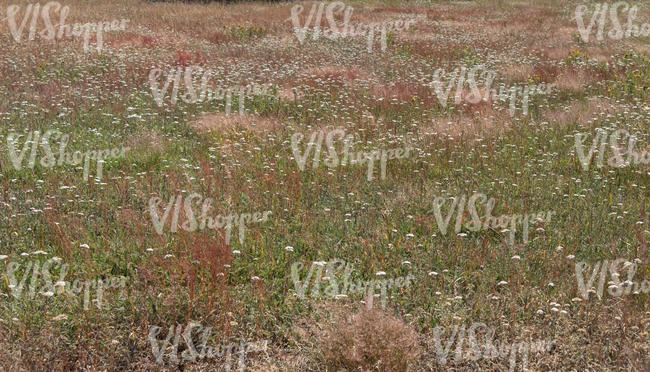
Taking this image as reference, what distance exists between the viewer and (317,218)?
22.2 ft

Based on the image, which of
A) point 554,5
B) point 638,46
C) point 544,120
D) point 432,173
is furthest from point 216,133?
point 554,5

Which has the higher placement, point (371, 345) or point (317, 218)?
point (317, 218)

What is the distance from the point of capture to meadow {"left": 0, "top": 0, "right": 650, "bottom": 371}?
4.57 m

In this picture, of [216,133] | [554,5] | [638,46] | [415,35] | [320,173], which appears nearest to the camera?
[320,173]

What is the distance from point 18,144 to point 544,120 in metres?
9.75

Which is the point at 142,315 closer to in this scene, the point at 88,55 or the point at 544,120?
Result: the point at 544,120

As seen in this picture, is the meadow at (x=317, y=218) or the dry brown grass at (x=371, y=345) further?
the meadow at (x=317, y=218)

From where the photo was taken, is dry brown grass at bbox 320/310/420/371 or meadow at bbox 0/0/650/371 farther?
meadow at bbox 0/0/650/371

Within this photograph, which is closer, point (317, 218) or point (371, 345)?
point (371, 345)

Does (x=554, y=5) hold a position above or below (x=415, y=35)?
above

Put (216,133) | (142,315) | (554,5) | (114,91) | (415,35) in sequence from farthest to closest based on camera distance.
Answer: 1. (554,5)
2. (415,35)
3. (114,91)
4. (216,133)
5. (142,315)

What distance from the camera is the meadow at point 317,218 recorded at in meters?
4.57

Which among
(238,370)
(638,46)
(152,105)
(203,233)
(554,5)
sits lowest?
(238,370)

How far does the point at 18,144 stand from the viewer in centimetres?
883
